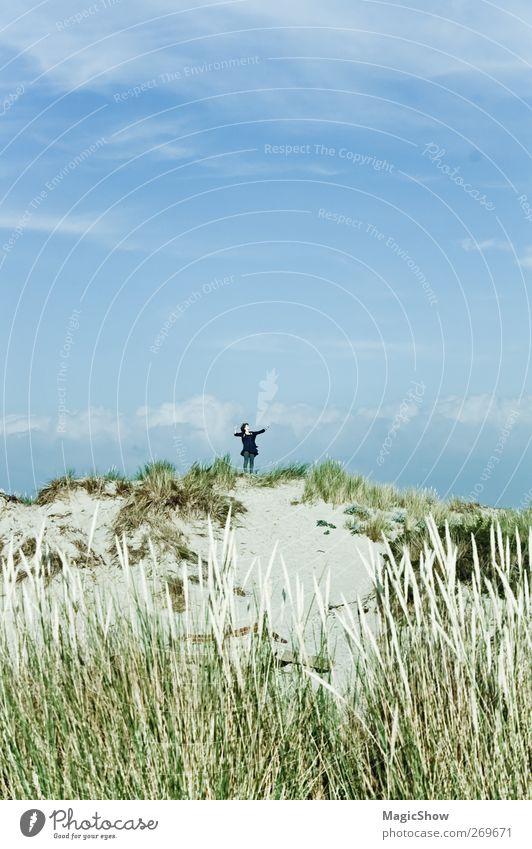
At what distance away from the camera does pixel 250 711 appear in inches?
166

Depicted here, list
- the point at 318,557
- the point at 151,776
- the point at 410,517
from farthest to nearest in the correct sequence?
1. the point at 410,517
2. the point at 318,557
3. the point at 151,776

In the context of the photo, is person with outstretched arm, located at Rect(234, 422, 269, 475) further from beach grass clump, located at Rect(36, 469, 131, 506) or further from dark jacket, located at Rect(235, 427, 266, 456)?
beach grass clump, located at Rect(36, 469, 131, 506)

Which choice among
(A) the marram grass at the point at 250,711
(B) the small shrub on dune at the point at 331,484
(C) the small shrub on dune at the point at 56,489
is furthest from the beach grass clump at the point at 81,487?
(A) the marram grass at the point at 250,711

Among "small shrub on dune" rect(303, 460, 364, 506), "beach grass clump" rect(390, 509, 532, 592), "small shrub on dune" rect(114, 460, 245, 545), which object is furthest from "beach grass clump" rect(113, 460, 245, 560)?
"beach grass clump" rect(390, 509, 532, 592)

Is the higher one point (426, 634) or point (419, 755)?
point (426, 634)

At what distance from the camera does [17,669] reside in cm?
450

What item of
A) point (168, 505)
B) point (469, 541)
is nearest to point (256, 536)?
point (168, 505)

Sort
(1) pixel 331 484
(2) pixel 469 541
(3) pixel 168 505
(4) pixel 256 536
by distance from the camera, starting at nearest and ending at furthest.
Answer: (2) pixel 469 541 → (3) pixel 168 505 → (4) pixel 256 536 → (1) pixel 331 484

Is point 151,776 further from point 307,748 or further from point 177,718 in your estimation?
point 307,748

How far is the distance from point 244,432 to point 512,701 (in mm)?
11369

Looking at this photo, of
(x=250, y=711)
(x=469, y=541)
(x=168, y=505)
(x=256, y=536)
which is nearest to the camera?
(x=250, y=711)

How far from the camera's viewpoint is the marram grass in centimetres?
408

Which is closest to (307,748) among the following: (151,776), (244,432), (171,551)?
(151,776)

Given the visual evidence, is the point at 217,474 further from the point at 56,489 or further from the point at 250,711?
the point at 250,711
